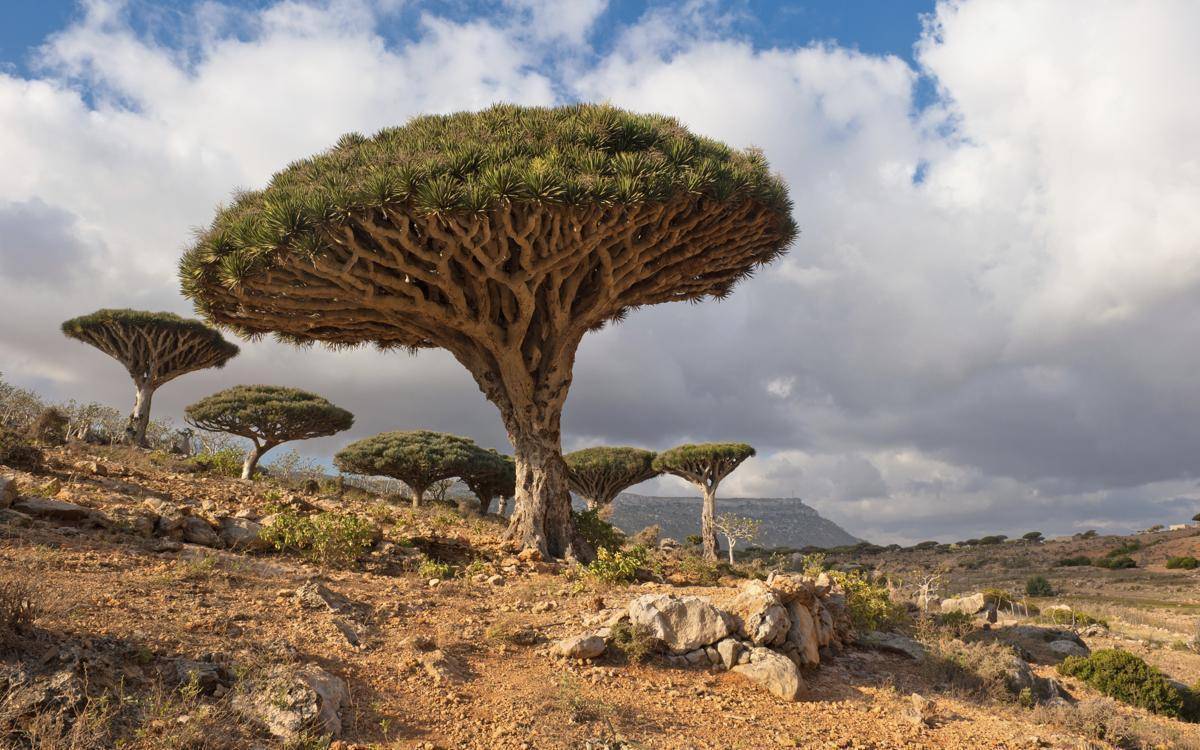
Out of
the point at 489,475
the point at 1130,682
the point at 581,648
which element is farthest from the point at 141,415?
the point at 1130,682

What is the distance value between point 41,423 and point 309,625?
1546cm

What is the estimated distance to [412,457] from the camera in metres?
31.3

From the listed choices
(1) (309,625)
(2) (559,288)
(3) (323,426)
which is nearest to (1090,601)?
(2) (559,288)

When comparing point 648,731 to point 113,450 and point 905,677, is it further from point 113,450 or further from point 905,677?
point 113,450

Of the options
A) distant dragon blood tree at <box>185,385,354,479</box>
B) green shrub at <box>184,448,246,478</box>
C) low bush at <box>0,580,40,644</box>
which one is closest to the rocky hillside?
distant dragon blood tree at <box>185,385,354,479</box>

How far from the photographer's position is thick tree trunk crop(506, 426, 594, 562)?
1260cm

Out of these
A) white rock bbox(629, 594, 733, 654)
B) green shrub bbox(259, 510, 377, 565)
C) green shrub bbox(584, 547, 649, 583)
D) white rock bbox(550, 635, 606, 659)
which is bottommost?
white rock bbox(550, 635, 606, 659)

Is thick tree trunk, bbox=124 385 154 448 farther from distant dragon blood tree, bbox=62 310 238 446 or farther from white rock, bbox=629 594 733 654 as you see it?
white rock, bbox=629 594 733 654

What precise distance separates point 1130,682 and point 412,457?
2664 cm

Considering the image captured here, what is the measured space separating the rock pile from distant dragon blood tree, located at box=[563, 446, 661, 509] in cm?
2859

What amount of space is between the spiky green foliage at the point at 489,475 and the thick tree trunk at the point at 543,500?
63.3 ft

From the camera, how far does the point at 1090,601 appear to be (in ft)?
83.5

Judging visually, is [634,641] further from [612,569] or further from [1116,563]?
[1116,563]

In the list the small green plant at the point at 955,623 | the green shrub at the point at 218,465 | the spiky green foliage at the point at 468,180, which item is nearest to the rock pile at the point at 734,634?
the small green plant at the point at 955,623
